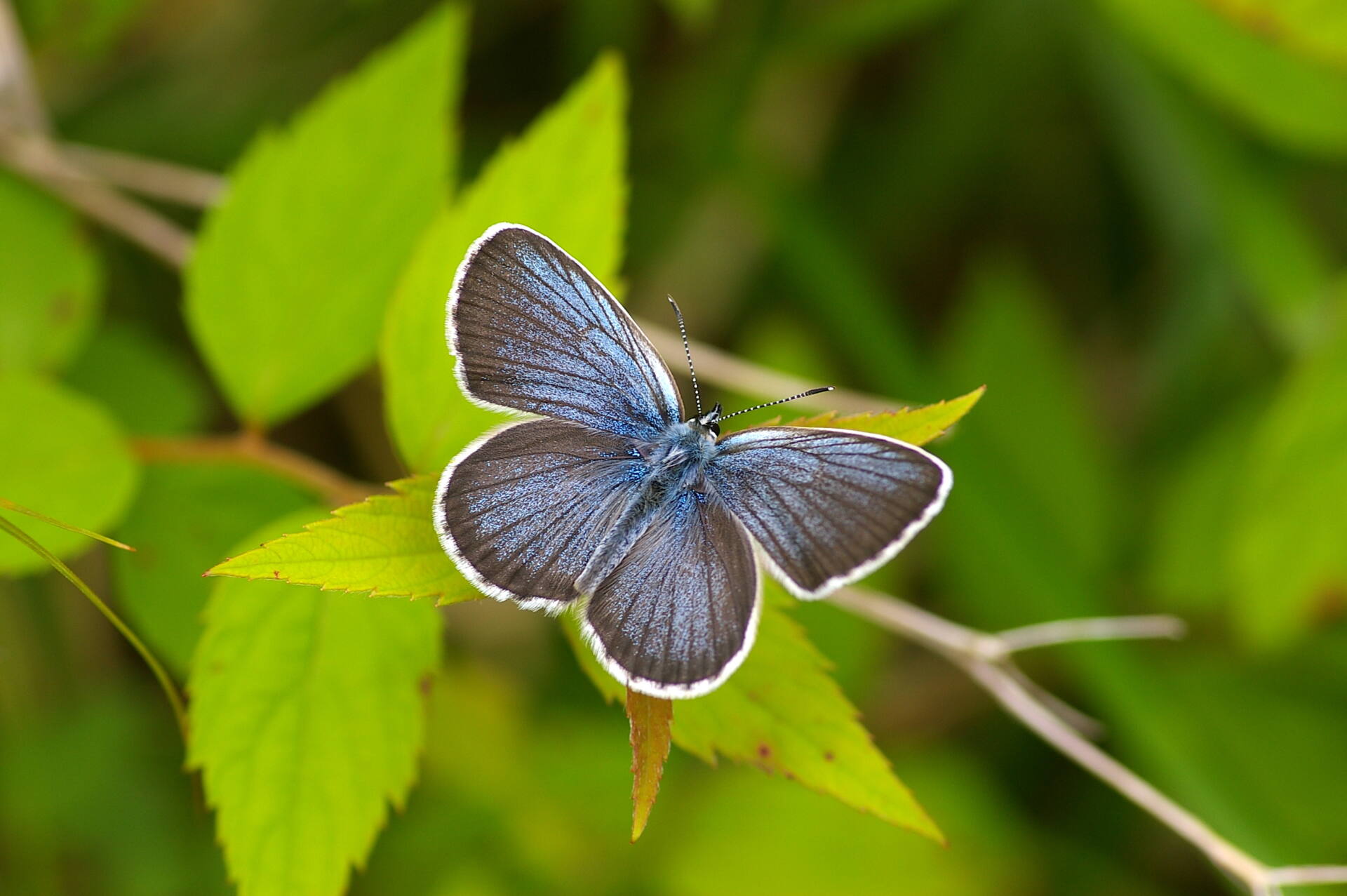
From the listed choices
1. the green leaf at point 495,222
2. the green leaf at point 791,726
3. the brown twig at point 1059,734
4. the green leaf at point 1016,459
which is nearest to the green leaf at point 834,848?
the green leaf at point 1016,459

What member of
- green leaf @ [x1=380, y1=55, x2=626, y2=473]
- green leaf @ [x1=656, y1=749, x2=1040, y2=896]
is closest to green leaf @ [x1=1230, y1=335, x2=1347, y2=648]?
green leaf @ [x1=656, y1=749, x2=1040, y2=896]

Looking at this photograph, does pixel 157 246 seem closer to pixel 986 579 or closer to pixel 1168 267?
pixel 986 579

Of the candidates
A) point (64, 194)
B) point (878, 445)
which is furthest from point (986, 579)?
point (64, 194)

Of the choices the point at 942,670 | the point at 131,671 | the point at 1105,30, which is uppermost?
the point at 1105,30

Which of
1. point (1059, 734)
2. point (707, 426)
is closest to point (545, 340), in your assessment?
point (707, 426)

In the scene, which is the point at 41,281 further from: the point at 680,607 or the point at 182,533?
the point at 680,607

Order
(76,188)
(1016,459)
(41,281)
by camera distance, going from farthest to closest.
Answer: (1016,459), (76,188), (41,281)
